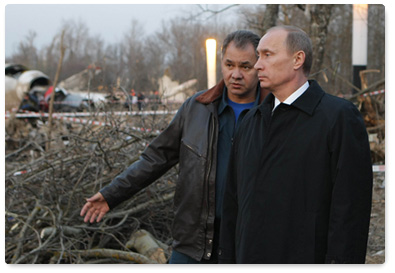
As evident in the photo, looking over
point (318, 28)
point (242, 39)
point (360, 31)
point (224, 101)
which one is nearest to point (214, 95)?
point (224, 101)

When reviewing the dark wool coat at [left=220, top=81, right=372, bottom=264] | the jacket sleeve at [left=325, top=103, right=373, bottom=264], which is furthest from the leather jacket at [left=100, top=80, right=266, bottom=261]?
the jacket sleeve at [left=325, top=103, right=373, bottom=264]

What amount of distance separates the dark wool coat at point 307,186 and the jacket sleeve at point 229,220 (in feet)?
0.28

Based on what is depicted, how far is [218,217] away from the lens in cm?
289

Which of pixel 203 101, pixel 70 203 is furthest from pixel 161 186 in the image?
pixel 203 101

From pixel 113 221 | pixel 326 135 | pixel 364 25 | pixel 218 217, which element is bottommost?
pixel 113 221

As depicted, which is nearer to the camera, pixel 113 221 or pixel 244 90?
pixel 244 90

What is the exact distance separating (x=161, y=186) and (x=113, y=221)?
1.80 ft

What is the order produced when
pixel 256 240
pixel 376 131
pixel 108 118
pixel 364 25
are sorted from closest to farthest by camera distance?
pixel 256 240 < pixel 108 118 < pixel 364 25 < pixel 376 131

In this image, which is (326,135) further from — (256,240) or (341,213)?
(256,240)

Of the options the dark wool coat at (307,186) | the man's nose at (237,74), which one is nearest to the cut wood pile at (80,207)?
the man's nose at (237,74)

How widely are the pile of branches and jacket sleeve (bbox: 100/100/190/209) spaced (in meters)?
1.20

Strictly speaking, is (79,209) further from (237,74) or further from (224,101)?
(237,74)

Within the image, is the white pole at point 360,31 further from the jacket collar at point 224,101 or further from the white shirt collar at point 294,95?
the white shirt collar at point 294,95

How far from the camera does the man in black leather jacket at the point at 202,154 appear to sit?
2898mm
